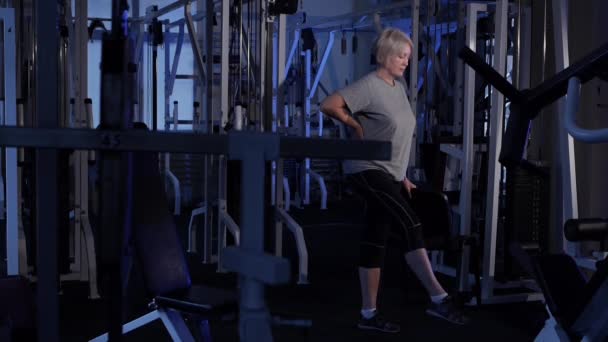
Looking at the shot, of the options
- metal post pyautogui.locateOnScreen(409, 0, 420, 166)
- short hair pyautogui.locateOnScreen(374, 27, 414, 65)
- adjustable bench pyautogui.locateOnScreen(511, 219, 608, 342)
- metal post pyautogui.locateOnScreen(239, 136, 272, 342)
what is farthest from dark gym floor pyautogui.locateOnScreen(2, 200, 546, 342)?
metal post pyautogui.locateOnScreen(239, 136, 272, 342)

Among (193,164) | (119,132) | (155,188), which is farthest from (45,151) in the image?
(193,164)

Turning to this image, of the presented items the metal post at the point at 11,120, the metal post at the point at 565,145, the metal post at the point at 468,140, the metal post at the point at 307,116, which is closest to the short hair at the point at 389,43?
the metal post at the point at 565,145

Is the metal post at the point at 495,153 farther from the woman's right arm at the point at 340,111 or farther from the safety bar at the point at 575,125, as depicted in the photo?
the safety bar at the point at 575,125

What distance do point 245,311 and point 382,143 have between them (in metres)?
0.30

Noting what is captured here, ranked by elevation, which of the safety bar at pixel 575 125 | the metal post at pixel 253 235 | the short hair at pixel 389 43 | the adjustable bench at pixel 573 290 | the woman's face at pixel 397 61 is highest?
the short hair at pixel 389 43

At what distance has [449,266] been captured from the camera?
16.0ft

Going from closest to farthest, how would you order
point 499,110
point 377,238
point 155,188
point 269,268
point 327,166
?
point 269,268, point 155,188, point 377,238, point 499,110, point 327,166

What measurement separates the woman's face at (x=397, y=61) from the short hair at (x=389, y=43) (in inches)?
0.5

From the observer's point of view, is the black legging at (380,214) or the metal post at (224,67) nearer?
the black legging at (380,214)

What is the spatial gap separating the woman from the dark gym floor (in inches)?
9.1

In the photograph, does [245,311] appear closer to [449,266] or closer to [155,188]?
[155,188]

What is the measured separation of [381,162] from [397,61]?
0.48 metres

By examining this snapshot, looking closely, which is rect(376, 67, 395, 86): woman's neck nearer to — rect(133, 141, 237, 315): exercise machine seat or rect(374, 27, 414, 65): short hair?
rect(374, 27, 414, 65): short hair

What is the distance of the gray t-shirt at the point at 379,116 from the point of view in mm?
3271
